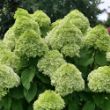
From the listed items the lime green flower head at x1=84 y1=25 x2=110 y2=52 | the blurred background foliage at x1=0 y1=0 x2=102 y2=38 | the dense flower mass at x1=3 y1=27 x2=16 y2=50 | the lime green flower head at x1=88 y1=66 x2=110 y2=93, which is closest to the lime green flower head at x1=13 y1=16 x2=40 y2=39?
the dense flower mass at x1=3 y1=27 x2=16 y2=50

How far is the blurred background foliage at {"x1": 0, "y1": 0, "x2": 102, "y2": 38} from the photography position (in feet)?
33.9

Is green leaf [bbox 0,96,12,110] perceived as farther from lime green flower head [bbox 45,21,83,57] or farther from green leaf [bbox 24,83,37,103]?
lime green flower head [bbox 45,21,83,57]

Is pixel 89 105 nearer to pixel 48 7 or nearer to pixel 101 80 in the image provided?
pixel 101 80

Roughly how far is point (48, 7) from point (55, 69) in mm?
7758

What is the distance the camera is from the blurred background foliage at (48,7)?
1034 cm

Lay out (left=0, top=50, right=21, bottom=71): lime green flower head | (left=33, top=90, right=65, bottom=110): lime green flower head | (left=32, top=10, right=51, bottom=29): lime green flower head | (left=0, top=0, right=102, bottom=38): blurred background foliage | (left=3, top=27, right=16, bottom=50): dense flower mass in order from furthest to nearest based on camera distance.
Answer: (left=0, top=0, right=102, bottom=38): blurred background foliage
(left=32, top=10, right=51, bottom=29): lime green flower head
(left=3, top=27, right=16, bottom=50): dense flower mass
(left=0, top=50, right=21, bottom=71): lime green flower head
(left=33, top=90, right=65, bottom=110): lime green flower head

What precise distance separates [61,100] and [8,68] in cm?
35

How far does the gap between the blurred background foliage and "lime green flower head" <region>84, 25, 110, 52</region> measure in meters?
7.33

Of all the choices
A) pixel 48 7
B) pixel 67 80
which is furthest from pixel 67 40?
pixel 48 7

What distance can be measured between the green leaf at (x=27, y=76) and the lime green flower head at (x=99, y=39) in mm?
367

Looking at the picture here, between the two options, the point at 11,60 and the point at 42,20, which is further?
the point at 42,20

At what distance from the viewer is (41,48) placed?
2768mm

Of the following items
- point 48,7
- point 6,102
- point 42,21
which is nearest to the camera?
point 6,102

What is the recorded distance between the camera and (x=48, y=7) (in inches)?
411
